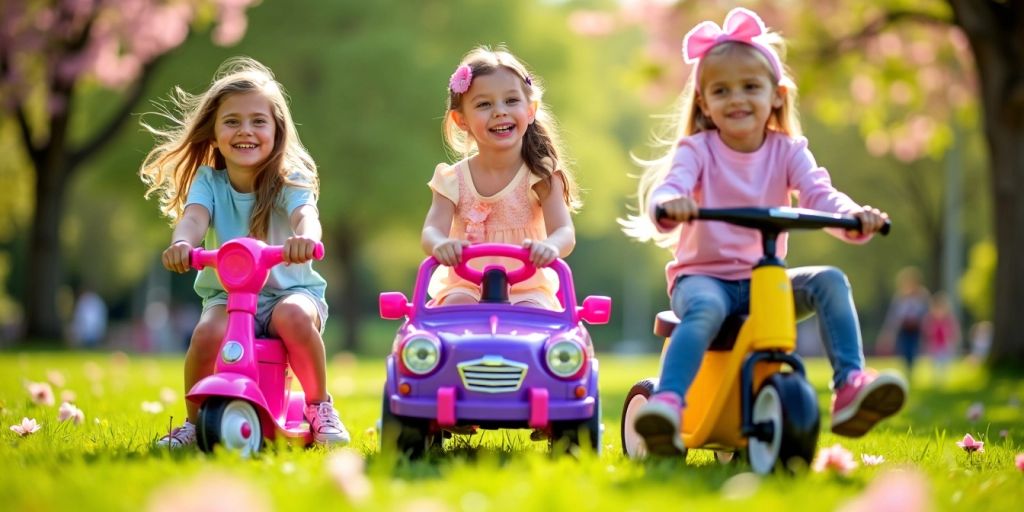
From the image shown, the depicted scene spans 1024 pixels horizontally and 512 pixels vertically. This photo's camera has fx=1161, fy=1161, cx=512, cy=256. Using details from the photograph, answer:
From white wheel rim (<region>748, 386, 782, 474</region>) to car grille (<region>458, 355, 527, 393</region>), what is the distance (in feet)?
2.68

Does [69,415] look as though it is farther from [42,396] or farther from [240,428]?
[240,428]

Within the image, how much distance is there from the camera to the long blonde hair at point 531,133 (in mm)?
5145

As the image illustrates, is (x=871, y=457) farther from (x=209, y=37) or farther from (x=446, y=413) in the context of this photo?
(x=209, y=37)

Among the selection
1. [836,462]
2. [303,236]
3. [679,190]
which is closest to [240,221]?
[303,236]

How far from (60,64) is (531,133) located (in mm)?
16009

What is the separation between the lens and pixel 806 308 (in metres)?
4.30

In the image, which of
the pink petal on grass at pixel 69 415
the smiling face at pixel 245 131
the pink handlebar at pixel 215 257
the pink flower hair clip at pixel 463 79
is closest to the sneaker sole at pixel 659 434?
the pink handlebar at pixel 215 257

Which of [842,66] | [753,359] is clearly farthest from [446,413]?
[842,66]

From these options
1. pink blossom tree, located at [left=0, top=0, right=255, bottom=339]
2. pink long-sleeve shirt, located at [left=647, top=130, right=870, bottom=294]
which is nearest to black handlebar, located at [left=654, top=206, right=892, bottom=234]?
pink long-sleeve shirt, located at [left=647, top=130, right=870, bottom=294]

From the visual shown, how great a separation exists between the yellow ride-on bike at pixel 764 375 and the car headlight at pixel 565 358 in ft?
1.11

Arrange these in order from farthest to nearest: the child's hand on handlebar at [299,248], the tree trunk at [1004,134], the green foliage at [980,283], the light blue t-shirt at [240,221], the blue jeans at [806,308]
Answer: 1. the green foliage at [980,283]
2. the tree trunk at [1004,134]
3. the light blue t-shirt at [240,221]
4. the child's hand on handlebar at [299,248]
5. the blue jeans at [806,308]

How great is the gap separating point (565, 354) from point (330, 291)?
4071 cm

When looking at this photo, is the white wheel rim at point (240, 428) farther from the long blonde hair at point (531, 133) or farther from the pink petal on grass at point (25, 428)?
the long blonde hair at point (531, 133)

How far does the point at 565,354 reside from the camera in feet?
13.6
